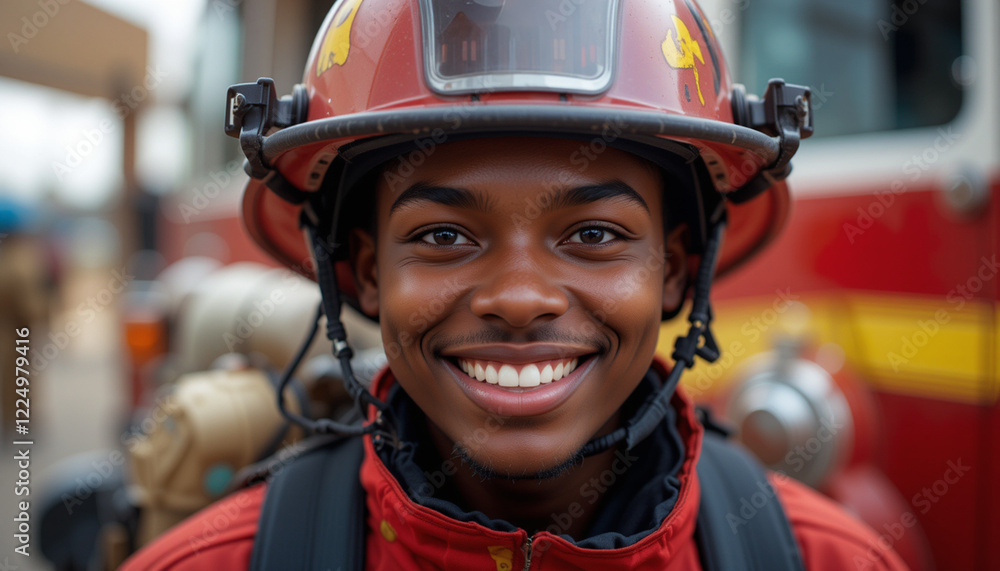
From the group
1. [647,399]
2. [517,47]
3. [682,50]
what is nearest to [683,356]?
[647,399]

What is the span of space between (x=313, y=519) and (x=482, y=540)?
38 centimetres

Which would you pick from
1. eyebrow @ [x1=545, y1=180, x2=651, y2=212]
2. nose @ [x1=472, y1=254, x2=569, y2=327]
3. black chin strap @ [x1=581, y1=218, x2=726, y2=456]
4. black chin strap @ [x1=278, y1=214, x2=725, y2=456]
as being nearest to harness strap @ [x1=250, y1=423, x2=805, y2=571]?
black chin strap @ [x1=278, y1=214, x2=725, y2=456]

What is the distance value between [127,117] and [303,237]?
4637 mm

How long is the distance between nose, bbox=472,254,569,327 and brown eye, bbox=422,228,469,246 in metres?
0.10

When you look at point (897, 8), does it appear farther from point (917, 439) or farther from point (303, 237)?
point (303, 237)

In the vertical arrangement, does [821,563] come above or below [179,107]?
below

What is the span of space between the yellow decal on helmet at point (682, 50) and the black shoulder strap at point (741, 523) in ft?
2.56

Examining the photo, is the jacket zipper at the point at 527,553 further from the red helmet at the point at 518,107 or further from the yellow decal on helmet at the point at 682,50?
the yellow decal on helmet at the point at 682,50

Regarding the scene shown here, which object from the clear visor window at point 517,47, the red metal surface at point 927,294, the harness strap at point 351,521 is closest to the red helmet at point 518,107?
the clear visor window at point 517,47

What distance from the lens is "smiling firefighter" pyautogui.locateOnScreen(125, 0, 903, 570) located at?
1.20 meters

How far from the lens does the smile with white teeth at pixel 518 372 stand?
1241 mm

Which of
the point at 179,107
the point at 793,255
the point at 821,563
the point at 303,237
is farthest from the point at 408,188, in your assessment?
the point at 179,107

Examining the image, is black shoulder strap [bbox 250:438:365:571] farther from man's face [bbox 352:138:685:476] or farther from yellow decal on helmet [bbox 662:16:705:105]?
yellow decal on helmet [bbox 662:16:705:105]

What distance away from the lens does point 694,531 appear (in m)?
1.44
